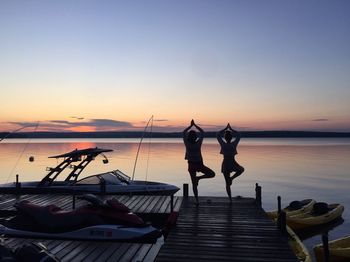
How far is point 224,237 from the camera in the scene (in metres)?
10.7

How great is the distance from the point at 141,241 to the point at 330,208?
1644 centimetres

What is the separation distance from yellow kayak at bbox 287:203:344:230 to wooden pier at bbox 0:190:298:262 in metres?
6.02

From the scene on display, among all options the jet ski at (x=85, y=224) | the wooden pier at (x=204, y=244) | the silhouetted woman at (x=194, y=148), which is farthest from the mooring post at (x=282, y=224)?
the jet ski at (x=85, y=224)

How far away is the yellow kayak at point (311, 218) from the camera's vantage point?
19.5 meters

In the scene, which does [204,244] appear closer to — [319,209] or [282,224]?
[282,224]

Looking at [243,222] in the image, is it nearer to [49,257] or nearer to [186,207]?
[186,207]

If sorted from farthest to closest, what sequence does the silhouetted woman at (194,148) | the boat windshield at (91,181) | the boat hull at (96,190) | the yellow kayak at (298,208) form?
the yellow kayak at (298,208) → the boat windshield at (91,181) → the boat hull at (96,190) → the silhouetted woman at (194,148)

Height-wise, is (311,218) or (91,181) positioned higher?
(91,181)

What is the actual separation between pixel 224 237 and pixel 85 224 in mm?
3821

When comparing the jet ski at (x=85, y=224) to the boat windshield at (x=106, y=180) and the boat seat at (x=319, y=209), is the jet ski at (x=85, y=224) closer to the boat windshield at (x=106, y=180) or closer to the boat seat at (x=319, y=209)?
the boat windshield at (x=106, y=180)

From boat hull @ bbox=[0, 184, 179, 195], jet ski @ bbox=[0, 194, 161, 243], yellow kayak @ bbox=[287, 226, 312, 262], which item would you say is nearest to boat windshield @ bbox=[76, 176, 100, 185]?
boat hull @ bbox=[0, 184, 179, 195]

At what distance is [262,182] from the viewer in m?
47.6

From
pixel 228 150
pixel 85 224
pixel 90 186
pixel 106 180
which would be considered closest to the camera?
pixel 85 224

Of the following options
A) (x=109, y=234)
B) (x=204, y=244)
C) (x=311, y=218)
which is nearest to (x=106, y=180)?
(x=109, y=234)
